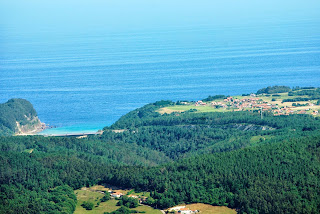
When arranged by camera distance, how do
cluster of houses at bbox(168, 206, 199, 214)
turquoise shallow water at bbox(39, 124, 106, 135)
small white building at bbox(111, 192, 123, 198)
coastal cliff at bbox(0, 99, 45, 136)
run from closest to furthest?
cluster of houses at bbox(168, 206, 199, 214) → small white building at bbox(111, 192, 123, 198) → turquoise shallow water at bbox(39, 124, 106, 135) → coastal cliff at bbox(0, 99, 45, 136)

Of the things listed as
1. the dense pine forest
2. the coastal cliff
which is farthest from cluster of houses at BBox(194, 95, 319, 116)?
the coastal cliff

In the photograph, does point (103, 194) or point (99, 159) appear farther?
point (99, 159)

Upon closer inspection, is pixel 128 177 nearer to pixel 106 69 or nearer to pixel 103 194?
pixel 103 194

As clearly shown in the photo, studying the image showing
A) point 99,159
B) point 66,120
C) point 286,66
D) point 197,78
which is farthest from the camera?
point 286,66

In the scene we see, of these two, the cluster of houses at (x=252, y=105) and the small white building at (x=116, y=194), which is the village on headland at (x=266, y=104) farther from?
the small white building at (x=116, y=194)

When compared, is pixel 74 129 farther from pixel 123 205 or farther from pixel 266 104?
Answer: pixel 123 205

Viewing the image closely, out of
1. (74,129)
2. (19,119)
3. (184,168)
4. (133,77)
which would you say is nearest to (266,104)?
(74,129)

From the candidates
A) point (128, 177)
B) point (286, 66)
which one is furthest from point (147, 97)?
point (128, 177)

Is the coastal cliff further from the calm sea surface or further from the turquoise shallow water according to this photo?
Answer: the calm sea surface
